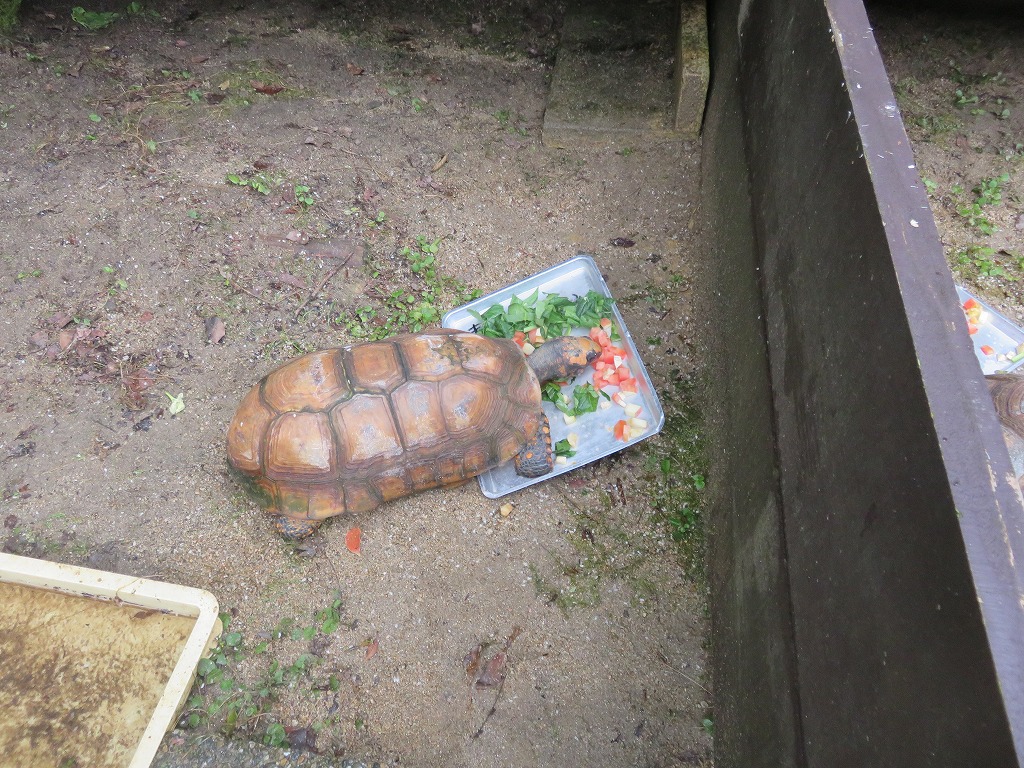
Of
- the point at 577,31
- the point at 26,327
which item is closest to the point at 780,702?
the point at 26,327

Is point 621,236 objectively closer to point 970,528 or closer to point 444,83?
point 444,83

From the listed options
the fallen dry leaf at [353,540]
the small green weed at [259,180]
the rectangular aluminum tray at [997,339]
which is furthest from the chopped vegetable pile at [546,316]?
the rectangular aluminum tray at [997,339]

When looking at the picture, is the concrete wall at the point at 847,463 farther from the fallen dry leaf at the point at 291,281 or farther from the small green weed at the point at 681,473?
the fallen dry leaf at the point at 291,281

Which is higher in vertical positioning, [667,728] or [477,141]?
[477,141]

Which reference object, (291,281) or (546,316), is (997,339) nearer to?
(546,316)

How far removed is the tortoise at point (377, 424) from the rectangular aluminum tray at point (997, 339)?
222 cm

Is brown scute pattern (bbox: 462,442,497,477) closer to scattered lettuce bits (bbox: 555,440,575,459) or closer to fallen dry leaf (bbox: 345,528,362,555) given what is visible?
scattered lettuce bits (bbox: 555,440,575,459)

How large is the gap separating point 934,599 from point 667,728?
1537 millimetres

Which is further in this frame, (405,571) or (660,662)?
(405,571)

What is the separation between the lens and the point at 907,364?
1.58m

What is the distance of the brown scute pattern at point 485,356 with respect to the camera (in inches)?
112

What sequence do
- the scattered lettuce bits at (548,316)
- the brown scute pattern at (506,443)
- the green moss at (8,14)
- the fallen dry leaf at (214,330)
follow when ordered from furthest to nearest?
the green moss at (8,14), the fallen dry leaf at (214,330), the scattered lettuce bits at (548,316), the brown scute pattern at (506,443)

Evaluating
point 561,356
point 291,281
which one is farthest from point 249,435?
point 561,356

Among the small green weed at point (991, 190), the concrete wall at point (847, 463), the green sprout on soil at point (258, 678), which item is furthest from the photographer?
the small green weed at point (991, 190)
